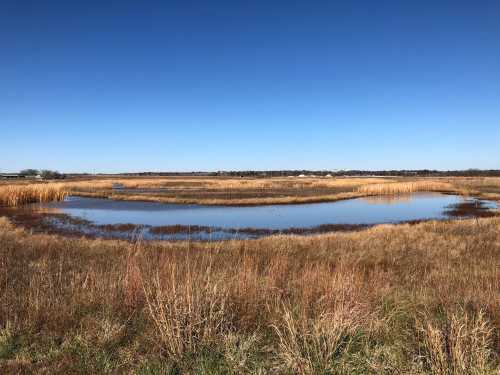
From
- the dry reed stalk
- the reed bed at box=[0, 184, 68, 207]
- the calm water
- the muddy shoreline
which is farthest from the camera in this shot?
the reed bed at box=[0, 184, 68, 207]

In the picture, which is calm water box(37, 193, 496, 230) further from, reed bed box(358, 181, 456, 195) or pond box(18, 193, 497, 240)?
reed bed box(358, 181, 456, 195)

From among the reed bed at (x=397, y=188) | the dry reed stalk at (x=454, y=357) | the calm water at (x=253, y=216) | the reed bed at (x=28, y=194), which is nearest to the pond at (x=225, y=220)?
the calm water at (x=253, y=216)

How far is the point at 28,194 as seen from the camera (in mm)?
40125

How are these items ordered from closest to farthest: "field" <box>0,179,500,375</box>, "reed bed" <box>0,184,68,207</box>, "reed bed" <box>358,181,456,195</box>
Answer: "field" <box>0,179,500,375</box> < "reed bed" <box>0,184,68,207</box> < "reed bed" <box>358,181,456,195</box>

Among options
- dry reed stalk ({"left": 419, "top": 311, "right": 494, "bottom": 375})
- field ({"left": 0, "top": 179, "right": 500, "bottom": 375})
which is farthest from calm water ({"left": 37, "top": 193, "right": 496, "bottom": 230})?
dry reed stalk ({"left": 419, "top": 311, "right": 494, "bottom": 375})

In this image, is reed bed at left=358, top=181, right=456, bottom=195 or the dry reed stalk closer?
the dry reed stalk

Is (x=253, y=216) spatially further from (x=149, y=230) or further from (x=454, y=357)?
(x=454, y=357)

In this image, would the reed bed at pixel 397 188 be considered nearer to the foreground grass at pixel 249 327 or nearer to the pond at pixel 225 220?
the pond at pixel 225 220

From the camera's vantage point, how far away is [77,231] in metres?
22.0

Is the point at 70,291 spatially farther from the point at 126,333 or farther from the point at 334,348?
the point at 334,348

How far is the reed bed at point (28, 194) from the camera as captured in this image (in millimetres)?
36631

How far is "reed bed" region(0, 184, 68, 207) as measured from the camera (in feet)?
120

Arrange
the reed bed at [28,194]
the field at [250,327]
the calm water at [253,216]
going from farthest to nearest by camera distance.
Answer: the reed bed at [28,194] → the calm water at [253,216] → the field at [250,327]

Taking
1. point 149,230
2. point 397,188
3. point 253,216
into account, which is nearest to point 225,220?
point 253,216
